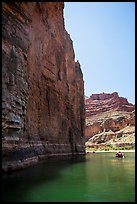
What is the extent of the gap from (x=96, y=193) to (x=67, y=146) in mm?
32202

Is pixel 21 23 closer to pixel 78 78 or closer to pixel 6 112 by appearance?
pixel 6 112

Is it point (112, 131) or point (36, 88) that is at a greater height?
point (36, 88)

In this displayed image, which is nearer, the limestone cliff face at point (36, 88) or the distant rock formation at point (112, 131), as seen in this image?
the limestone cliff face at point (36, 88)

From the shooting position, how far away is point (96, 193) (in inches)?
466

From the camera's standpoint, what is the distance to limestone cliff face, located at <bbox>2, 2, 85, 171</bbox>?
63.5 ft

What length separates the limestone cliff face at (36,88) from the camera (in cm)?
1936

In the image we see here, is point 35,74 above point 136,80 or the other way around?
above

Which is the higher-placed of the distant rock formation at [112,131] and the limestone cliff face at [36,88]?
the limestone cliff face at [36,88]

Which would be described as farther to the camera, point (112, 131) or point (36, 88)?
point (112, 131)

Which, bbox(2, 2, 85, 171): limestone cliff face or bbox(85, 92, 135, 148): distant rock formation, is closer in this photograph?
bbox(2, 2, 85, 171): limestone cliff face

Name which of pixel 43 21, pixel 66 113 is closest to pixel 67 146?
pixel 66 113

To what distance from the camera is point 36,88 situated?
30.8 m

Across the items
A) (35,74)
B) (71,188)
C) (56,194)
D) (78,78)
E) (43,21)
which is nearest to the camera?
(56,194)

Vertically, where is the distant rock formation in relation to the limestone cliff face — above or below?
below
